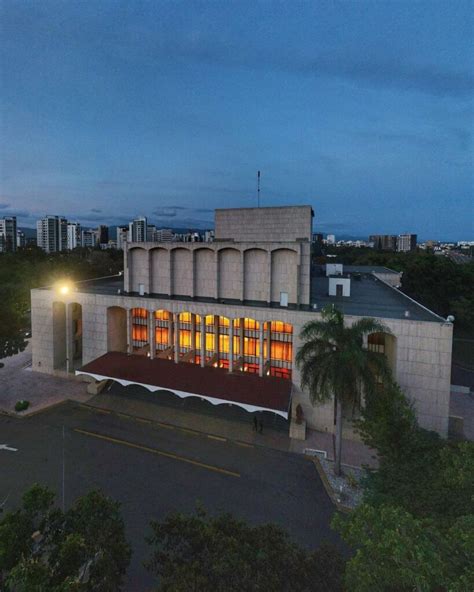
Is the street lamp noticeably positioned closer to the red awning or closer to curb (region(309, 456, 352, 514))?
the red awning

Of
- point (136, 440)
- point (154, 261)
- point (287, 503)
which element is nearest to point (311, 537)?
point (287, 503)

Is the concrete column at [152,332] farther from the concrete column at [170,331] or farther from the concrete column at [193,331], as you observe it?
the concrete column at [193,331]

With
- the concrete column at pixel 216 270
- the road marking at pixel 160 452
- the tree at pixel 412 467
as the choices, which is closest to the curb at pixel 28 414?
the road marking at pixel 160 452

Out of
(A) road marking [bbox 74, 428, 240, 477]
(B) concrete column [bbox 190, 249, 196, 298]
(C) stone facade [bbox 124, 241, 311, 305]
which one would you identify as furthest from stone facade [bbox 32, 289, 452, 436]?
(A) road marking [bbox 74, 428, 240, 477]

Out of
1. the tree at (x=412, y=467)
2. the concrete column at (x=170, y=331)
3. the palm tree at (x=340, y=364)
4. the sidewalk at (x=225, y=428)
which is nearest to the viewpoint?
the tree at (x=412, y=467)

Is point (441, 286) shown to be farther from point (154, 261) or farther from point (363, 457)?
point (154, 261)

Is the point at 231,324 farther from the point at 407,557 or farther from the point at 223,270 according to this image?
the point at 407,557
